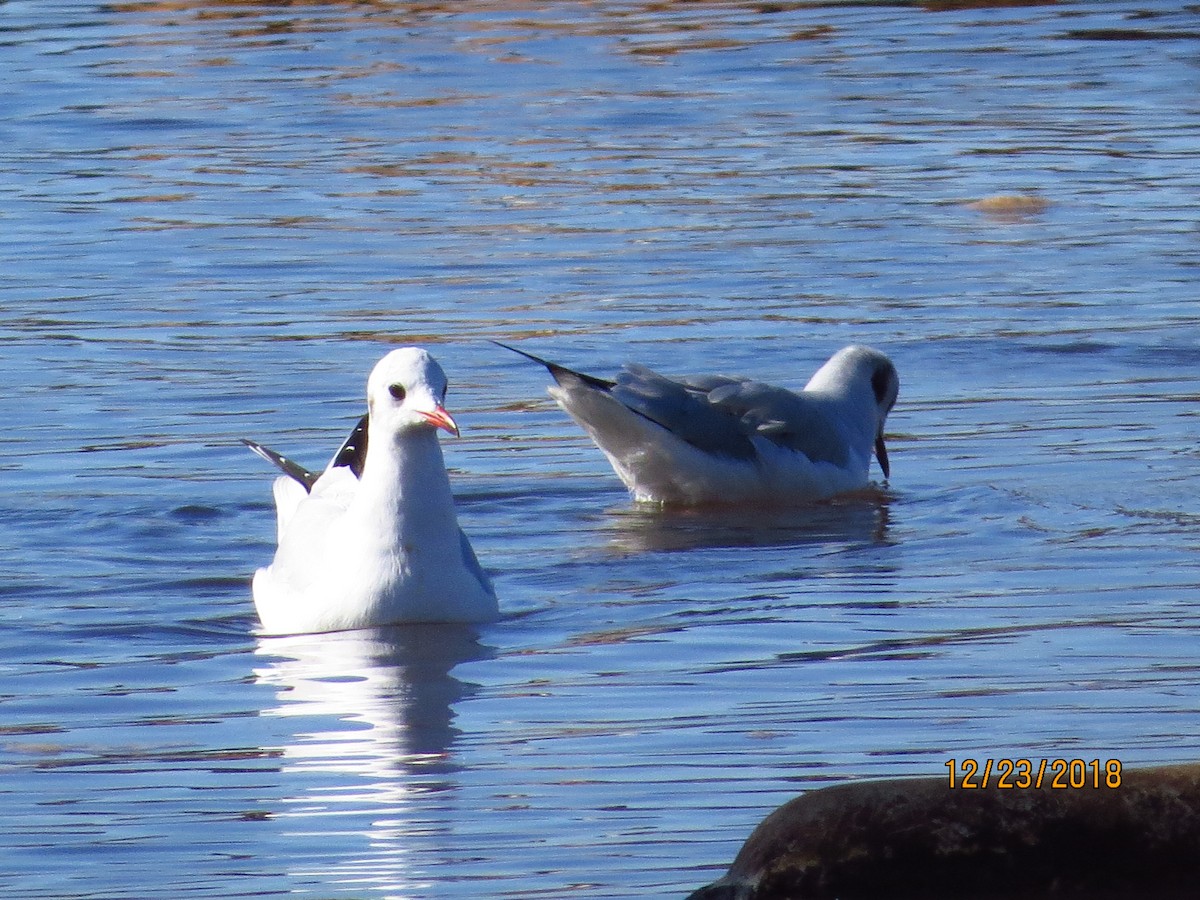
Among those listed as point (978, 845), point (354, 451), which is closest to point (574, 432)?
point (354, 451)

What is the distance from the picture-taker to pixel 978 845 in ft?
15.9

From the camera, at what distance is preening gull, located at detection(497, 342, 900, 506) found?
10.1m

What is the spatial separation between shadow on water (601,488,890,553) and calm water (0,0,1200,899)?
1.6 inches

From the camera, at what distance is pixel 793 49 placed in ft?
76.4

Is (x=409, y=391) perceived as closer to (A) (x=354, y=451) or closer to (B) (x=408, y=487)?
(B) (x=408, y=487)

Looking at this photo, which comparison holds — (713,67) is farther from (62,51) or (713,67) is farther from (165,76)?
(62,51)

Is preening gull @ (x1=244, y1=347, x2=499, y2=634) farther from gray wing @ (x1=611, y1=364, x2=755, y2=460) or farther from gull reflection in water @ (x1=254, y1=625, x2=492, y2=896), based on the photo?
gray wing @ (x1=611, y1=364, x2=755, y2=460)

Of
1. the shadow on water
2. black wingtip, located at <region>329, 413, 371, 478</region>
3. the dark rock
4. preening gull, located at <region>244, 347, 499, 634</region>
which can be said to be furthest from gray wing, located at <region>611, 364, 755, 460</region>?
the dark rock

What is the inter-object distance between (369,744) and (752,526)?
12.2ft

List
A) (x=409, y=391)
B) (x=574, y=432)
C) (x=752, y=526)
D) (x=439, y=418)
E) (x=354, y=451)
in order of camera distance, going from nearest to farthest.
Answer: (x=439, y=418) < (x=409, y=391) < (x=354, y=451) < (x=752, y=526) < (x=574, y=432)

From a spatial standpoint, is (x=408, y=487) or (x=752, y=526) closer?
(x=408, y=487)

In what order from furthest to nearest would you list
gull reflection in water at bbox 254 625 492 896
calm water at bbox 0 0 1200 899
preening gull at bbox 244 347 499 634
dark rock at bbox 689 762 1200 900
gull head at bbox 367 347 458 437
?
preening gull at bbox 244 347 499 634 < gull head at bbox 367 347 458 437 < calm water at bbox 0 0 1200 899 < gull reflection in water at bbox 254 625 492 896 < dark rock at bbox 689 762 1200 900

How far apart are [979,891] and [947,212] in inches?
437
